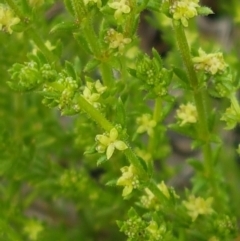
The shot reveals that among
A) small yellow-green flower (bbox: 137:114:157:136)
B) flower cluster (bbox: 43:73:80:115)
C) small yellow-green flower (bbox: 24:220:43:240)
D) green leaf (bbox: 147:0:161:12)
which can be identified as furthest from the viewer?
small yellow-green flower (bbox: 24:220:43:240)

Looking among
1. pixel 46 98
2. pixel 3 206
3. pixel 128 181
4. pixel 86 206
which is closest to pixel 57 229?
pixel 86 206

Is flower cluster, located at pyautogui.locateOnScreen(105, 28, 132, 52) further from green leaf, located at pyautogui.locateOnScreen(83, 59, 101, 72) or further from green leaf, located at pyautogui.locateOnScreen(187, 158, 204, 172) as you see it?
green leaf, located at pyautogui.locateOnScreen(187, 158, 204, 172)

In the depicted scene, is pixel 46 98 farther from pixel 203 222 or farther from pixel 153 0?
pixel 203 222

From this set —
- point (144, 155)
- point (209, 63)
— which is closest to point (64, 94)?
point (209, 63)

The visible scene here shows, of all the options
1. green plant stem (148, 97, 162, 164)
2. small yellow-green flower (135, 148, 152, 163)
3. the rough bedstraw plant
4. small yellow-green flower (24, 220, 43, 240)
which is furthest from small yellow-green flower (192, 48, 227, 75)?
small yellow-green flower (24, 220, 43, 240)

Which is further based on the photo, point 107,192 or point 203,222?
point 107,192

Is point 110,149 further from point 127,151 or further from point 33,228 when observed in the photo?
point 33,228
